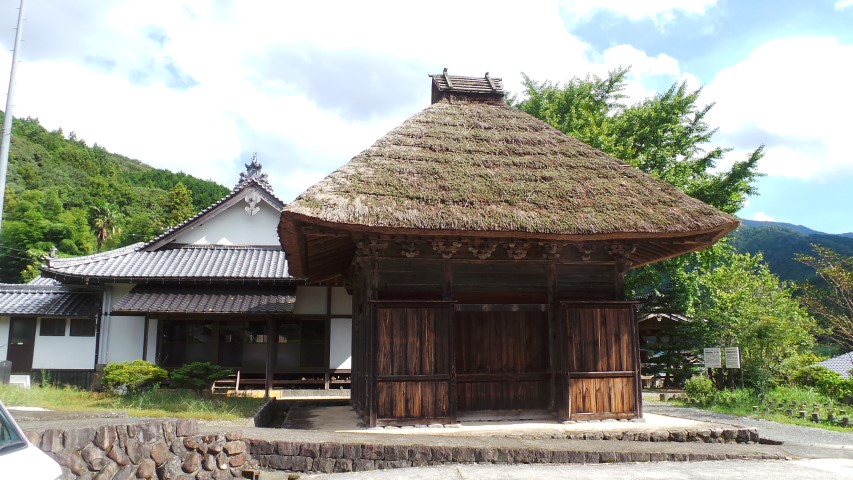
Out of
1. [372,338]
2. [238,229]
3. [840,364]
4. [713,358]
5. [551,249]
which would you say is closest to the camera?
[372,338]

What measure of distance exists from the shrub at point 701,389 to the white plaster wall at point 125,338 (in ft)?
49.5

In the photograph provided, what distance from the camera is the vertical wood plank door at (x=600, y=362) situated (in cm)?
872

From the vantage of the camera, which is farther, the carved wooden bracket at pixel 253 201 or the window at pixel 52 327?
the carved wooden bracket at pixel 253 201

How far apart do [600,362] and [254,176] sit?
567 inches

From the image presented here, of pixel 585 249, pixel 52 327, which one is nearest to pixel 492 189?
pixel 585 249

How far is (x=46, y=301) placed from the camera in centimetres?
1675

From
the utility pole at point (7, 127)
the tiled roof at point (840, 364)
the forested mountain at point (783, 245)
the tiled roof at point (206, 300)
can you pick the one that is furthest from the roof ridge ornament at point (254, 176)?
the forested mountain at point (783, 245)

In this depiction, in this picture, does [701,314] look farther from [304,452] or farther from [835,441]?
[304,452]

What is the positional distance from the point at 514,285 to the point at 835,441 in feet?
19.4

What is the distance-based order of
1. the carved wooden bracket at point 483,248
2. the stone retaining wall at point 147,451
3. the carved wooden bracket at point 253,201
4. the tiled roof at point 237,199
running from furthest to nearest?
the carved wooden bracket at point 253,201 → the tiled roof at point 237,199 → the carved wooden bracket at point 483,248 → the stone retaining wall at point 147,451

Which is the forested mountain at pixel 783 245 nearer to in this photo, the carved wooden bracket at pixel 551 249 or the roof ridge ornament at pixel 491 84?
the roof ridge ornament at pixel 491 84

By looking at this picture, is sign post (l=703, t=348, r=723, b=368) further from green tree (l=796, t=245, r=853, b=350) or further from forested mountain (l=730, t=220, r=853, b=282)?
forested mountain (l=730, t=220, r=853, b=282)

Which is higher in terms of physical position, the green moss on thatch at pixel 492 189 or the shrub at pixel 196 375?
the green moss on thatch at pixel 492 189

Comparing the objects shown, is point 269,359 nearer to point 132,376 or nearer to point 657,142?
point 132,376
